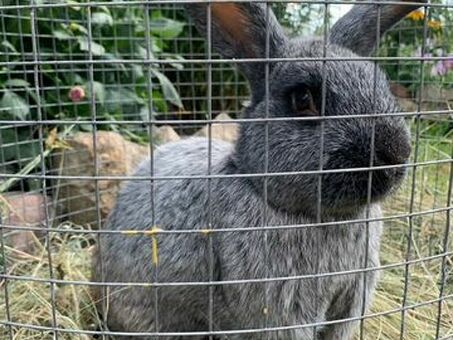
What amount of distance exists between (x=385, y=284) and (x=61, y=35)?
2.74m

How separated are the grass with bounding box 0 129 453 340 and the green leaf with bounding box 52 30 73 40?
1.40 metres

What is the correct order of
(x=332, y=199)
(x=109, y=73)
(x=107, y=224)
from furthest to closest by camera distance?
1. (x=109, y=73)
2. (x=107, y=224)
3. (x=332, y=199)

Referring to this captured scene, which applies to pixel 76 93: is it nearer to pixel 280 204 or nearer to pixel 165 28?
pixel 165 28

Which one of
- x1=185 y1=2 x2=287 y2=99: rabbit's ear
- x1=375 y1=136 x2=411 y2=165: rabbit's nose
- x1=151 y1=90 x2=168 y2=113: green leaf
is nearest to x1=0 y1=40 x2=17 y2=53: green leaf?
x1=151 y1=90 x2=168 y2=113: green leaf

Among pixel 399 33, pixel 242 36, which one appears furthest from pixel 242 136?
pixel 399 33

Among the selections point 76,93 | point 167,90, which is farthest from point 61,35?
point 167,90

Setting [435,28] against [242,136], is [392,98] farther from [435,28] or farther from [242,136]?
[435,28]

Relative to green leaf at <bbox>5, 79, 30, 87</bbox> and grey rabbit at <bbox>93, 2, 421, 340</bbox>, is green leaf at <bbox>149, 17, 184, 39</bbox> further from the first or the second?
grey rabbit at <bbox>93, 2, 421, 340</bbox>

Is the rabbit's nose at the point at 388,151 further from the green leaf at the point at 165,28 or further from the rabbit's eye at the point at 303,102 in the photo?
the green leaf at the point at 165,28

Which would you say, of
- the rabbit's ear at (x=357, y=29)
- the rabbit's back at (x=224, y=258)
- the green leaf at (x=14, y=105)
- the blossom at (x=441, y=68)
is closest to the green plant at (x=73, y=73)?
the green leaf at (x=14, y=105)

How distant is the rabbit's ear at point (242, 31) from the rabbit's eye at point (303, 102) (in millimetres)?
161

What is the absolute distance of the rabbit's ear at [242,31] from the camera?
203cm

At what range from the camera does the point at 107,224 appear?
3014 millimetres

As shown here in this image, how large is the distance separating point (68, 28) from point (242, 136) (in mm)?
2553
